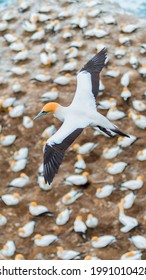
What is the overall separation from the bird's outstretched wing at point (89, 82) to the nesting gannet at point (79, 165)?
79.2 inches

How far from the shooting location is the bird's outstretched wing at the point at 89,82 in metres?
11.2

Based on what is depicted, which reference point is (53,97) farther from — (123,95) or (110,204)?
(110,204)

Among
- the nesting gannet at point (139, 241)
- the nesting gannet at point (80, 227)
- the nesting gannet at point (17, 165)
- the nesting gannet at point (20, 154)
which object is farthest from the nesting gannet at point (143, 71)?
the nesting gannet at point (139, 241)

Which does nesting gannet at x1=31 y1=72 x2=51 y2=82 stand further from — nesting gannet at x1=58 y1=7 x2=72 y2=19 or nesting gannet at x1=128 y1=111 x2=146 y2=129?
nesting gannet at x1=58 y1=7 x2=72 y2=19

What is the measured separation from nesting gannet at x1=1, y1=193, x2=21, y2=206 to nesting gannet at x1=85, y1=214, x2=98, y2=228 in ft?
4.35

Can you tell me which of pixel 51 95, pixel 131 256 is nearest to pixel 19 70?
pixel 51 95

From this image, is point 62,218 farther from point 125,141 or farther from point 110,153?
point 125,141

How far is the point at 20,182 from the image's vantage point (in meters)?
13.1

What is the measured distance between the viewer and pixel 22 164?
44.2 ft

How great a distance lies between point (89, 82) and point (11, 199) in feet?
8.36

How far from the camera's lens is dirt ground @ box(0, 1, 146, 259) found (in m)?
12.1

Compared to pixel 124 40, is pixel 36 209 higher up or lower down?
lower down

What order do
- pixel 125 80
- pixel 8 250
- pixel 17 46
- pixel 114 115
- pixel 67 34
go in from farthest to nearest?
1. pixel 67 34
2. pixel 17 46
3. pixel 125 80
4. pixel 114 115
5. pixel 8 250

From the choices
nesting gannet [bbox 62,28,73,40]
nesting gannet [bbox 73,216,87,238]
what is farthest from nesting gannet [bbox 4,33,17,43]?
nesting gannet [bbox 73,216,87,238]
